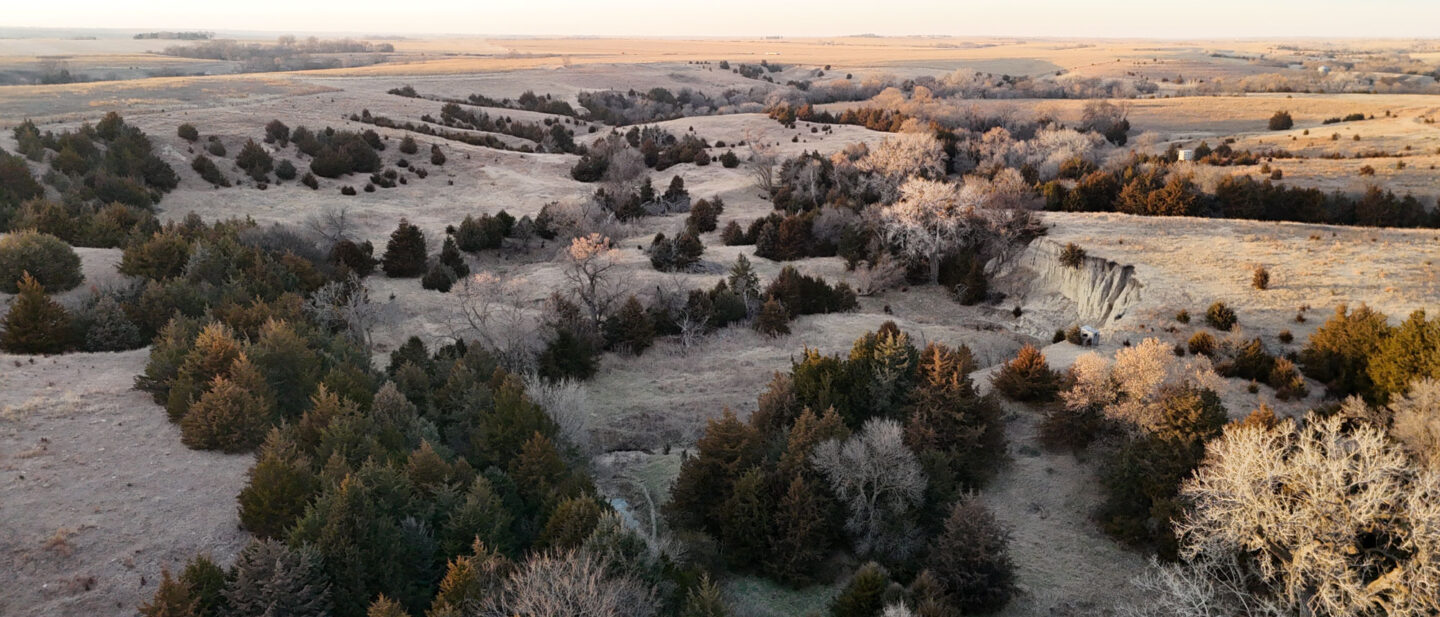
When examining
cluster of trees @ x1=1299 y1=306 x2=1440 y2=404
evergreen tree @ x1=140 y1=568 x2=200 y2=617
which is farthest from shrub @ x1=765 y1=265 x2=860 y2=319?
evergreen tree @ x1=140 y1=568 x2=200 y2=617

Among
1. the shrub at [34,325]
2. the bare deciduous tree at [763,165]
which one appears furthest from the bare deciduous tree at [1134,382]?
the bare deciduous tree at [763,165]

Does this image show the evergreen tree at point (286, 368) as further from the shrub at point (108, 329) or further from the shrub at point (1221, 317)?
the shrub at point (1221, 317)

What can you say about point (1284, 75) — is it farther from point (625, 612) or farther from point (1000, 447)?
point (625, 612)

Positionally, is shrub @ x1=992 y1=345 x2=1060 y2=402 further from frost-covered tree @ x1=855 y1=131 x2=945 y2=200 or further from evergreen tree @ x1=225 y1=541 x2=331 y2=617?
Result: frost-covered tree @ x1=855 y1=131 x2=945 y2=200

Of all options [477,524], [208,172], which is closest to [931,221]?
[477,524]

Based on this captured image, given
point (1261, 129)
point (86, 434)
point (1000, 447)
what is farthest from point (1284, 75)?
point (86, 434)

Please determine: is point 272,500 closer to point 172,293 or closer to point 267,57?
point 172,293

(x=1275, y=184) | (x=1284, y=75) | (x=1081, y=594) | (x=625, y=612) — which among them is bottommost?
(x=1081, y=594)
